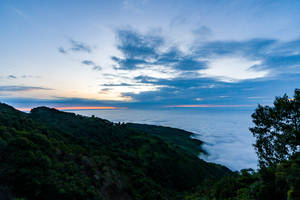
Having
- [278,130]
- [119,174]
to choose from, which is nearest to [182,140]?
[278,130]

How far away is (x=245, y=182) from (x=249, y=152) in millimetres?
112424

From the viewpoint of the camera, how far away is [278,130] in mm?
17625

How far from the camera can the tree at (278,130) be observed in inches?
623

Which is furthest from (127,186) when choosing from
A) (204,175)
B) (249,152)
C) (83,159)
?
(249,152)

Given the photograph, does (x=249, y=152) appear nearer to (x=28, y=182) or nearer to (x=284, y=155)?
(x=284, y=155)

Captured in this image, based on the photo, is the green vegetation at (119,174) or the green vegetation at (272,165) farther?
the green vegetation at (119,174)

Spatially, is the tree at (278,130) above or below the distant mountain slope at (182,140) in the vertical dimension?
above

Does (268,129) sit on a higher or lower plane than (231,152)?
higher

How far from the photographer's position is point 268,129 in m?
19.0

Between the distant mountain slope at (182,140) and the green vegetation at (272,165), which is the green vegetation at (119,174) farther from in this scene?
the distant mountain slope at (182,140)

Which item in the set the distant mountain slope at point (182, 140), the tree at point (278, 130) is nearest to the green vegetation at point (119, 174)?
the tree at point (278, 130)

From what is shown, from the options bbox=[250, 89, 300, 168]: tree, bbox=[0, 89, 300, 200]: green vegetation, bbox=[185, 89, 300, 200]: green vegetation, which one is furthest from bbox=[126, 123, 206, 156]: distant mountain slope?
bbox=[185, 89, 300, 200]: green vegetation

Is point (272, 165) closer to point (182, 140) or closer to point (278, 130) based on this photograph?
point (278, 130)

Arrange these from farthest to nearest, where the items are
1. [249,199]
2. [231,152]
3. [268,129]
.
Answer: [231,152]
[268,129]
[249,199]
